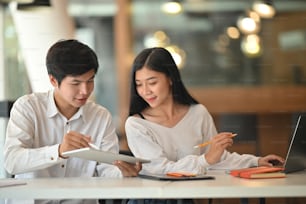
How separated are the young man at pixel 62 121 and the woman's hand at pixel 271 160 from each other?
21.7 inches

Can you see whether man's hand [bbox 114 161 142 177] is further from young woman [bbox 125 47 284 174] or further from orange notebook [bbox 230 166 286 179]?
orange notebook [bbox 230 166 286 179]

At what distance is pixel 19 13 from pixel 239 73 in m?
1.03

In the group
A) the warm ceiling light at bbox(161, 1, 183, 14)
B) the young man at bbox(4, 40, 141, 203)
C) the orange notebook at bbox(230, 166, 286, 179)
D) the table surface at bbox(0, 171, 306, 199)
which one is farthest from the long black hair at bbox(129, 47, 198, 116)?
the table surface at bbox(0, 171, 306, 199)

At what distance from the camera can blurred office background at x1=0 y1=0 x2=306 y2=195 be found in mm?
2408

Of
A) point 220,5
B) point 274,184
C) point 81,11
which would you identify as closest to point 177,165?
point 274,184

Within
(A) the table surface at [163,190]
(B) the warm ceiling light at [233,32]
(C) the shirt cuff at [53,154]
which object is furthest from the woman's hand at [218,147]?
(B) the warm ceiling light at [233,32]

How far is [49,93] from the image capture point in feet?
7.20

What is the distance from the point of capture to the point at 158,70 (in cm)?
228

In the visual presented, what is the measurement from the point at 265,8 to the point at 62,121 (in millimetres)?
1157

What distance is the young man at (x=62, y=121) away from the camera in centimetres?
201

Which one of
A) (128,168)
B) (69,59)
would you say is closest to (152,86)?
(69,59)

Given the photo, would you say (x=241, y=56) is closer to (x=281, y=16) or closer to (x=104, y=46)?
(x=281, y=16)

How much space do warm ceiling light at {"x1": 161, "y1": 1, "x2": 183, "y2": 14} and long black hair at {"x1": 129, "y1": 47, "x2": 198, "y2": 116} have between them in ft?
1.01

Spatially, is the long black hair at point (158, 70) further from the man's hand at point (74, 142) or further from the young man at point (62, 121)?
the man's hand at point (74, 142)
